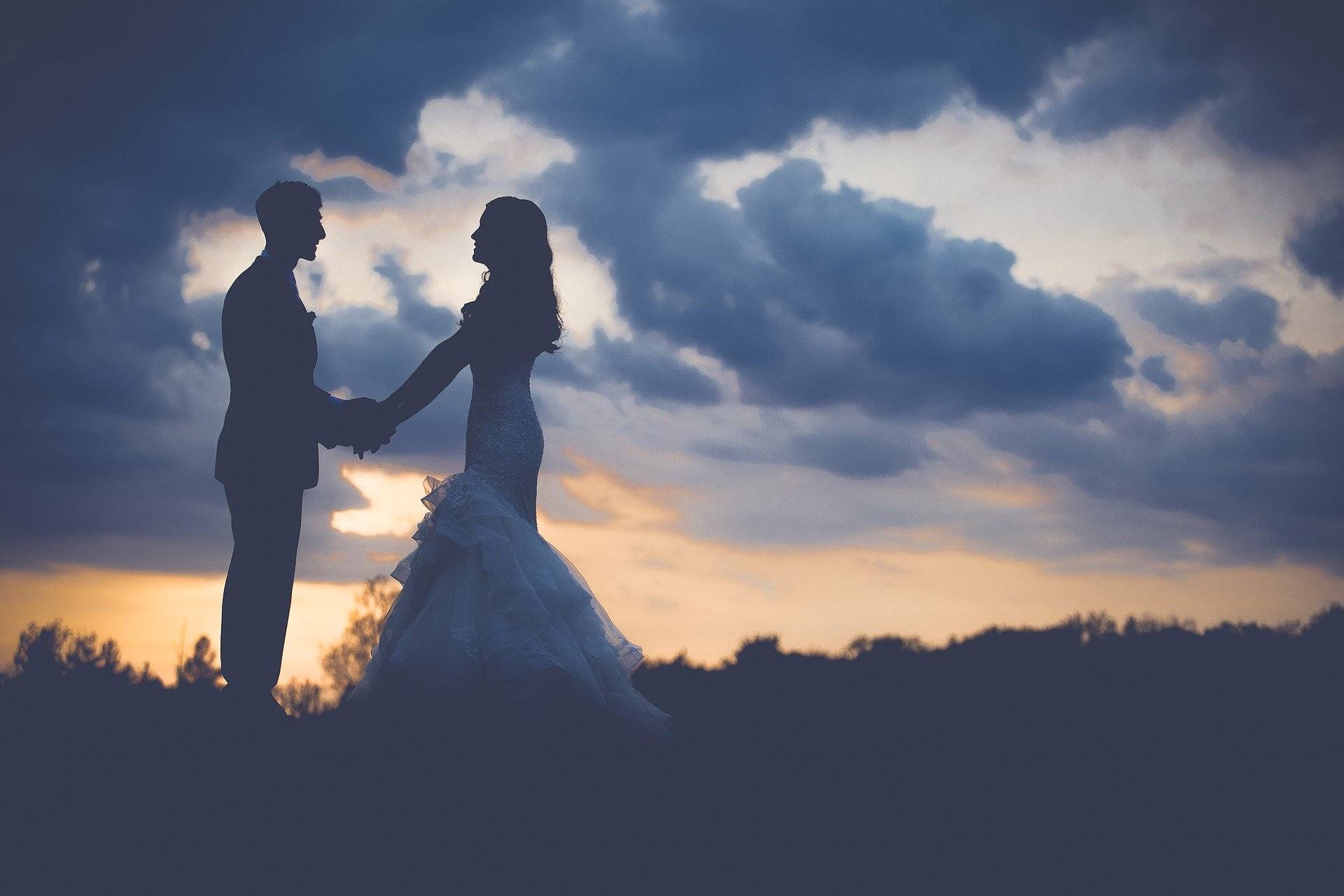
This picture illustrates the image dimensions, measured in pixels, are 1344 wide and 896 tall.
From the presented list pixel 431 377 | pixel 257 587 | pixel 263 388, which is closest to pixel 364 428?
pixel 263 388

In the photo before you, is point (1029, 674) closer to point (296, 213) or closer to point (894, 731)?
point (894, 731)

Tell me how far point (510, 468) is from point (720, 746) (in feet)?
8.53

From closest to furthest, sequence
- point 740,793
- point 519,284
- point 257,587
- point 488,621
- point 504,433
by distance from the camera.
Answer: point 740,793 < point 488,621 < point 504,433 < point 519,284 < point 257,587

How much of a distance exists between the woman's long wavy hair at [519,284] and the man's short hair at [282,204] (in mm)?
1748

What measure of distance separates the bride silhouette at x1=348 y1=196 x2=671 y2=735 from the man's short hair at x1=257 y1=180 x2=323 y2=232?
5.65ft

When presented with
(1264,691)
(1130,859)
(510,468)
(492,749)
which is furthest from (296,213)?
(1264,691)

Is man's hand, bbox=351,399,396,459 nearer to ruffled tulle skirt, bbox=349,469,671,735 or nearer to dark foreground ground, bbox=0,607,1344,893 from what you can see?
ruffled tulle skirt, bbox=349,469,671,735

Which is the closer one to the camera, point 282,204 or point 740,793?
point 740,793

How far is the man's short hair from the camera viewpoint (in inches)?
309

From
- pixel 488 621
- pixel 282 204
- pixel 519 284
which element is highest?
pixel 282 204

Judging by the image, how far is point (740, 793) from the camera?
5.95 m

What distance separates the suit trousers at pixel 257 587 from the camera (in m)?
7.35

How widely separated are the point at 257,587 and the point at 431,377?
2044 mm

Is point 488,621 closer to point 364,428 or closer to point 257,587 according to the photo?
point 257,587
